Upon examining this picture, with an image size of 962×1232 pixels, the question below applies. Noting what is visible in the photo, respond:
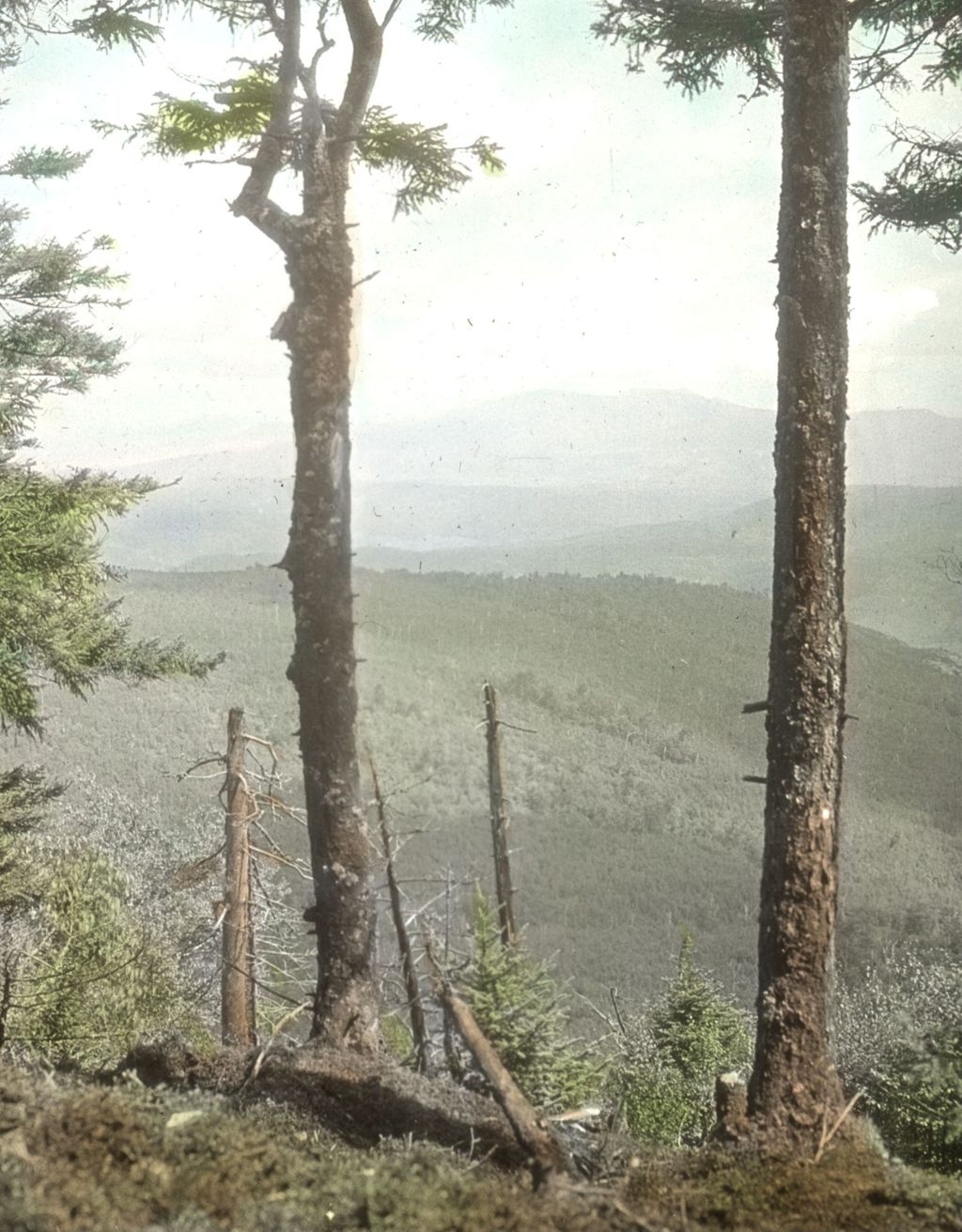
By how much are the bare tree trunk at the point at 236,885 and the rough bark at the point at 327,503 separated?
11.1 feet

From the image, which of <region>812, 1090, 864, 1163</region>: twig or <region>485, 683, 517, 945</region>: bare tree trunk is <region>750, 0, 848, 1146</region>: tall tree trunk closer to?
<region>812, 1090, 864, 1163</region>: twig

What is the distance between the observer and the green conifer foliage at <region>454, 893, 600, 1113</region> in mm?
7078

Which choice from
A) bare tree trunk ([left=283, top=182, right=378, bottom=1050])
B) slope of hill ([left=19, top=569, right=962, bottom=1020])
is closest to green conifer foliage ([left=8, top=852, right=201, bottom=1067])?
bare tree trunk ([left=283, top=182, right=378, bottom=1050])

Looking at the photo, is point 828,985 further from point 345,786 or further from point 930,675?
point 930,675

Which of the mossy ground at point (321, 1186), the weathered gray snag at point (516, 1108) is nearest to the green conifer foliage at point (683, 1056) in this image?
the mossy ground at point (321, 1186)

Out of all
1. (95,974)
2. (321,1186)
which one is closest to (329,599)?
(321,1186)

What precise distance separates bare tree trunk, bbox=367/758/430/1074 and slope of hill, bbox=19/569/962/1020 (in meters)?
21.4

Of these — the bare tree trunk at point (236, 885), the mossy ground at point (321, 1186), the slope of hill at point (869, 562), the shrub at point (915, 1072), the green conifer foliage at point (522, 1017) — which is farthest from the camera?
the slope of hill at point (869, 562)

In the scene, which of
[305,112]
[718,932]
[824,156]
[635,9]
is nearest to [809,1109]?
[824,156]

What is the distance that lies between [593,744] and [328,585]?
6455cm

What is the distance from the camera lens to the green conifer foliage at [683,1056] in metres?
11.7

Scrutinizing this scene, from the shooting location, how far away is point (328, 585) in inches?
240

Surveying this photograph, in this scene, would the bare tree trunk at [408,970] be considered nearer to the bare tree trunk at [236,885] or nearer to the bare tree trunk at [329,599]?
the bare tree trunk at [329,599]

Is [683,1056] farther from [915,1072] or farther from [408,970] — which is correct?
[915,1072]
